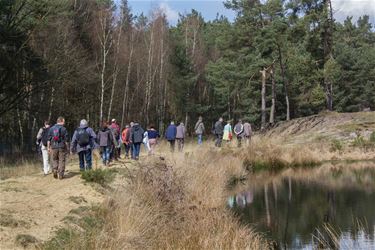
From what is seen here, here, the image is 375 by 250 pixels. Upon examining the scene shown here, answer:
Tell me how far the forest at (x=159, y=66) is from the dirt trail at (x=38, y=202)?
1200 centimetres

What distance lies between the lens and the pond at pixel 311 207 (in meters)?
15.3

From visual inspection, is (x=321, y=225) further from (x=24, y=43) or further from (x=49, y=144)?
(x=24, y=43)

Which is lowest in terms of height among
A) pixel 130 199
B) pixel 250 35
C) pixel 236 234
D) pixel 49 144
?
pixel 236 234

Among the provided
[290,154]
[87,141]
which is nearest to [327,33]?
[290,154]

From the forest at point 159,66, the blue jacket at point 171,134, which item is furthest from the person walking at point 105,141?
the forest at point 159,66

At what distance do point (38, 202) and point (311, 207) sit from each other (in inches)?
464

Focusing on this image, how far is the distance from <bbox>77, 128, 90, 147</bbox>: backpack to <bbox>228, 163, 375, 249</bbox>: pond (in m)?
5.57

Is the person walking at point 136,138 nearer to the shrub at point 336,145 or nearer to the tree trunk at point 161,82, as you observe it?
the shrub at point 336,145

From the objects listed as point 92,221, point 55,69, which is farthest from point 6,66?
point 92,221

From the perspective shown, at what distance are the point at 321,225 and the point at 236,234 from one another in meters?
6.66

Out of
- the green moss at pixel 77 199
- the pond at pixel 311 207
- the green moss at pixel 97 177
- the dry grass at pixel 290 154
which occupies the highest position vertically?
the green moss at pixel 97 177

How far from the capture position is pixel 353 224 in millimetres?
16844

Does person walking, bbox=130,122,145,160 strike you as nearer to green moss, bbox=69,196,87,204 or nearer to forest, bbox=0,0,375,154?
forest, bbox=0,0,375,154

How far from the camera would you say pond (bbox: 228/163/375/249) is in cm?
1532
